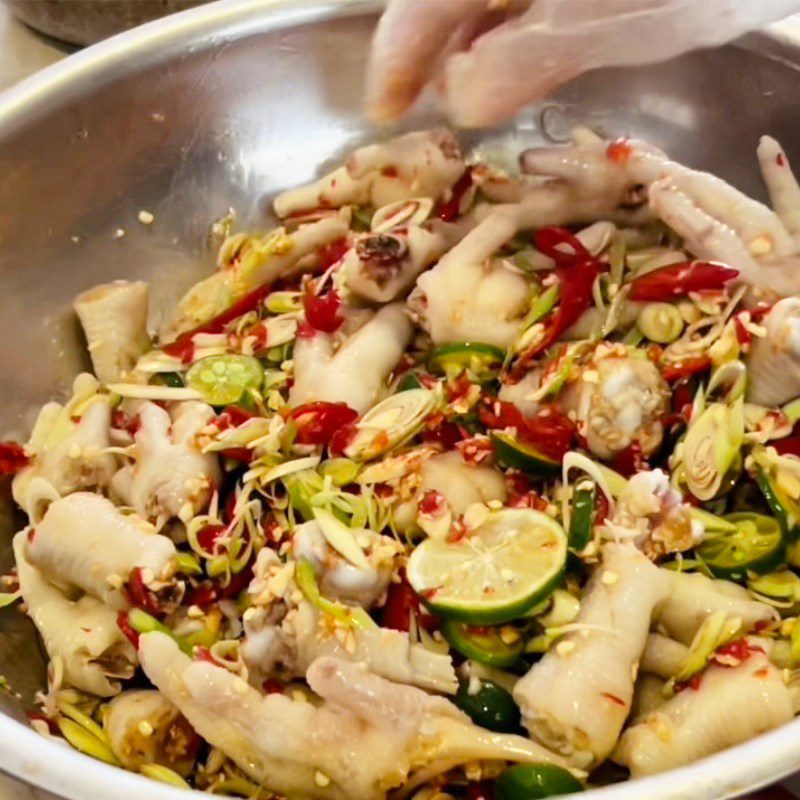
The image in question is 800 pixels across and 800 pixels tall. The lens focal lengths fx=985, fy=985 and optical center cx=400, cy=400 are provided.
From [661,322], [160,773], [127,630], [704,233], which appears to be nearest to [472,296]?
[661,322]

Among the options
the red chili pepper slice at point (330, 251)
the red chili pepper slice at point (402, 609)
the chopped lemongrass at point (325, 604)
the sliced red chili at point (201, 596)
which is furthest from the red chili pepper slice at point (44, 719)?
the red chili pepper slice at point (330, 251)

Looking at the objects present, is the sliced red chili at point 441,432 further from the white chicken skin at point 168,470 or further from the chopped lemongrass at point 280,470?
the white chicken skin at point 168,470

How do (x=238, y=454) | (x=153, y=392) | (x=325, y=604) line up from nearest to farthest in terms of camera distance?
(x=325, y=604) < (x=238, y=454) < (x=153, y=392)

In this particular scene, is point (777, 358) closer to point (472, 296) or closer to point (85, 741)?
point (472, 296)

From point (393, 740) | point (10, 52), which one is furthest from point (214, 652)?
point (10, 52)

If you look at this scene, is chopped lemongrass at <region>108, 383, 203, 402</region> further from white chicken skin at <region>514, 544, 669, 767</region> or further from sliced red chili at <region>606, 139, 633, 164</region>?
sliced red chili at <region>606, 139, 633, 164</region>

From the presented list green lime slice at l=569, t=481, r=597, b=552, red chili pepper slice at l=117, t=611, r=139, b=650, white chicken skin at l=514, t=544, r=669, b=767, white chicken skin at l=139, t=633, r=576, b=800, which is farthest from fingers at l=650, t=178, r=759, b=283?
red chili pepper slice at l=117, t=611, r=139, b=650

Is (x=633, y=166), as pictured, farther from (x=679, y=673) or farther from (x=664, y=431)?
(x=679, y=673)
